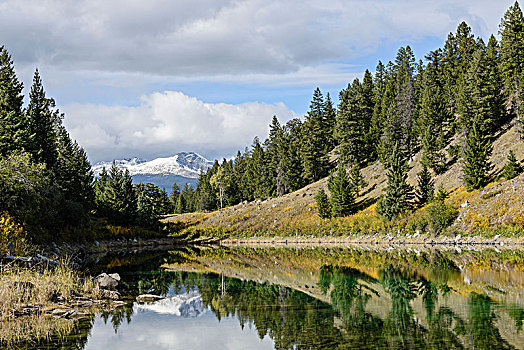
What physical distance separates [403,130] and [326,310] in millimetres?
72338

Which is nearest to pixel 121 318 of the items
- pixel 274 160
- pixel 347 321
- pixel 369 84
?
pixel 347 321

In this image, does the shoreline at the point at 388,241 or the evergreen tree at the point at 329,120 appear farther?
the evergreen tree at the point at 329,120

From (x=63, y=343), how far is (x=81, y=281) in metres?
11.7

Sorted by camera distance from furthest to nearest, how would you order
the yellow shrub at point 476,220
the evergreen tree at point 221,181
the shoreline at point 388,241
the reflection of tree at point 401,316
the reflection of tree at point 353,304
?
the evergreen tree at point 221,181
the yellow shrub at point 476,220
the shoreline at point 388,241
the reflection of tree at point 353,304
the reflection of tree at point 401,316

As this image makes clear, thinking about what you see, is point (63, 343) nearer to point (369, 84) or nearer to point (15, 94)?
point (15, 94)

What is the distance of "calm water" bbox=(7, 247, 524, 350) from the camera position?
563 inches

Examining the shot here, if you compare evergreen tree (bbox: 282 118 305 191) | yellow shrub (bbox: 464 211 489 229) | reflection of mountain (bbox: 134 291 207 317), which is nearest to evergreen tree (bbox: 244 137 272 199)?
evergreen tree (bbox: 282 118 305 191)

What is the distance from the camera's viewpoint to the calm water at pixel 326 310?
1430 cm

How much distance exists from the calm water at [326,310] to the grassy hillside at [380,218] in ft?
47.1

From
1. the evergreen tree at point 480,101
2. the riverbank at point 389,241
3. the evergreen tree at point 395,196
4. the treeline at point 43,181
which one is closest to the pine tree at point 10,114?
the treeline at point 43,181

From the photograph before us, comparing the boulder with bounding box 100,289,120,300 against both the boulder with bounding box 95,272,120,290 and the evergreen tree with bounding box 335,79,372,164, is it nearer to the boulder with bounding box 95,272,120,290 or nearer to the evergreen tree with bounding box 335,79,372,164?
the boulder with bounding box 95,272,120,290

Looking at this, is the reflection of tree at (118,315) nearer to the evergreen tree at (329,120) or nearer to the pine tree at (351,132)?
the pine tree at (351,132)

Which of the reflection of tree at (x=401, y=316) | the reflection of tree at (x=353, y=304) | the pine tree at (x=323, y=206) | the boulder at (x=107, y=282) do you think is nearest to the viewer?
the reflection of tree at (x=401, y=316)

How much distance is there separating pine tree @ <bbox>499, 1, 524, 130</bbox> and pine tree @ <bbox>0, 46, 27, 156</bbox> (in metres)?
66.4
